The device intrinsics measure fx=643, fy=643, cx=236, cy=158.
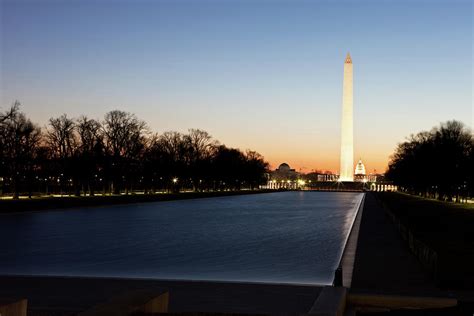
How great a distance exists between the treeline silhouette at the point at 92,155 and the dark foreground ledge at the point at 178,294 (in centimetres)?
5162

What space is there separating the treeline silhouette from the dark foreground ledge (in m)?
51.6

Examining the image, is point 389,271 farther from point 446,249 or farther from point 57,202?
point 57,202

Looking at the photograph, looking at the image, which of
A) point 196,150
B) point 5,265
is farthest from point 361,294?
point 196,150

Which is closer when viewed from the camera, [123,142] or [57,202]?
[57,202]

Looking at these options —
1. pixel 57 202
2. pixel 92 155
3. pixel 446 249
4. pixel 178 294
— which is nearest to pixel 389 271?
pixel 178 294

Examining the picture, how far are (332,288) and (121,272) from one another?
804cm

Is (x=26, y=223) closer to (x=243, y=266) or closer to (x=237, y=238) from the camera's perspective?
(x=237, y=238)

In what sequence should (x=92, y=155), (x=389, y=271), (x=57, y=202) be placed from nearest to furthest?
(x=389, y=271) → (x=57, y=202) → (x=92, y=155)

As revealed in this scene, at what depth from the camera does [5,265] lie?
19.7 metres

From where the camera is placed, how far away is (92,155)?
89.9 m

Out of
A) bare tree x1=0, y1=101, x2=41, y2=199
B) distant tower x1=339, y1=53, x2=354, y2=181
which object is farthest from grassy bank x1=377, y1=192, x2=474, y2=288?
distant tower x1=339, y1=53, x2=354, y2=181

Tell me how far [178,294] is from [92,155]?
7915cm

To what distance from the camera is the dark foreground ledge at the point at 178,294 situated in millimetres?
11581

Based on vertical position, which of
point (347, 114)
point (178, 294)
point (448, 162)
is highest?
point (347, 114)
